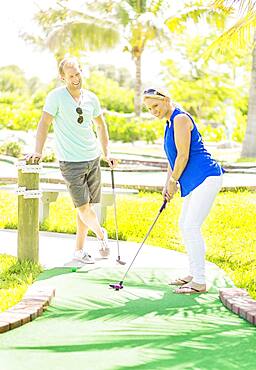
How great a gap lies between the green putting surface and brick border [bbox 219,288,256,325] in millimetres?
43

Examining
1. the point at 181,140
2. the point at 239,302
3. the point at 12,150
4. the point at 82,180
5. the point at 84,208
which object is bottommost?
the point at 239,302

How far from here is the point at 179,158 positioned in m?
5.01

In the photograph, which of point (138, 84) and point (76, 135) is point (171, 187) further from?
point (138, 84)

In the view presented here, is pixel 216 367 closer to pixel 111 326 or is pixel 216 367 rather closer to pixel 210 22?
pixel 111 326

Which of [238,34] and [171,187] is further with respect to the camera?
[238,34]

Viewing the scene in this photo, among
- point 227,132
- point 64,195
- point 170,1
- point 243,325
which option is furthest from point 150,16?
point 243,325

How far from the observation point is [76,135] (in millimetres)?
5953

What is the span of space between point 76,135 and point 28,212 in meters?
0.71

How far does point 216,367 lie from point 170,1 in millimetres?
29757

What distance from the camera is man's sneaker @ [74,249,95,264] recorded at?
6309mm

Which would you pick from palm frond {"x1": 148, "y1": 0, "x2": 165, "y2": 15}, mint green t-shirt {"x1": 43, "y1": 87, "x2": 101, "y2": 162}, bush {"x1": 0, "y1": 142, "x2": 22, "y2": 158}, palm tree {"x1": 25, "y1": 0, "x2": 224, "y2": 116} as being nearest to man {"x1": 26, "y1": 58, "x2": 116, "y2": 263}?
mint green t-shirt {"x1": 43, "y1": 87, "x2": 101, "y2": 162}

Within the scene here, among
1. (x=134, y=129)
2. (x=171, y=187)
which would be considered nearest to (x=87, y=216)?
(x=171, y=187)

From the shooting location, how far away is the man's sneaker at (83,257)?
6.31m

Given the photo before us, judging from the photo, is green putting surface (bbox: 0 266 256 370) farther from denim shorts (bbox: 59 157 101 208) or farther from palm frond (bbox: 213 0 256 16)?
palm frond (bbox: 213 0 256 16)
